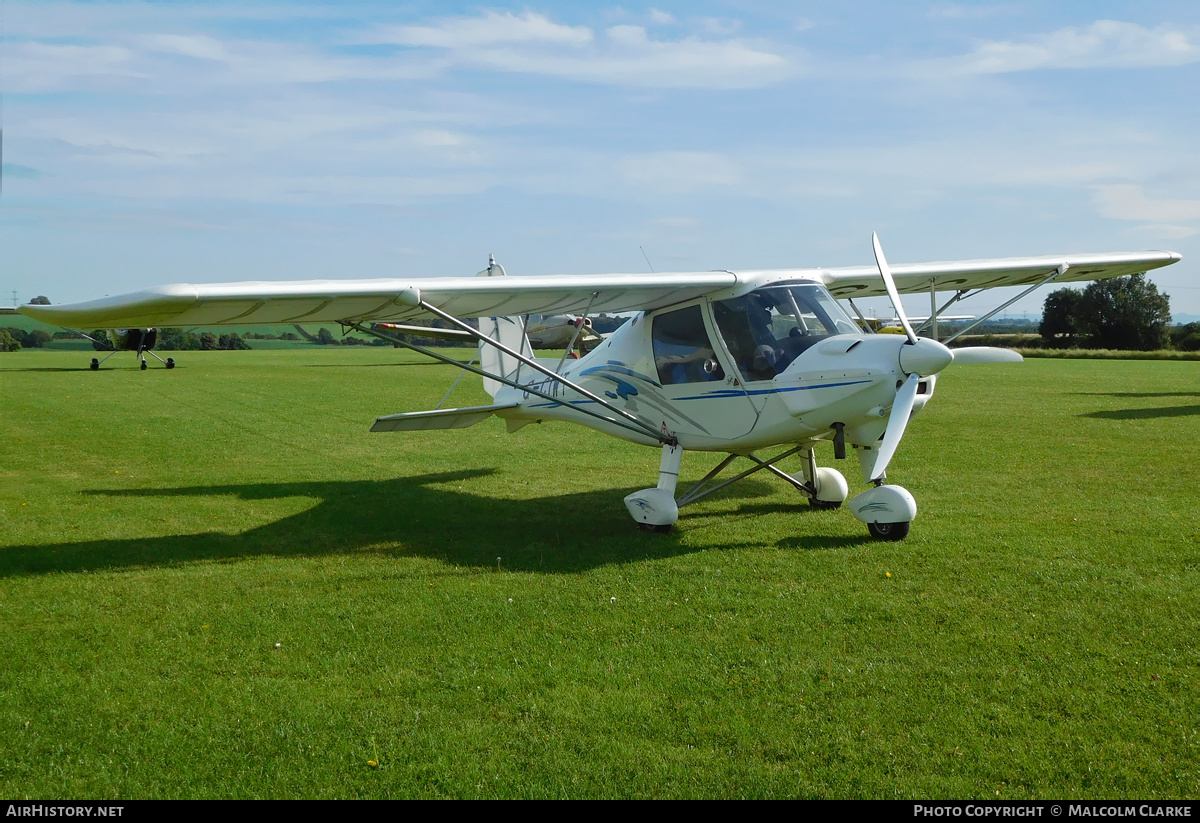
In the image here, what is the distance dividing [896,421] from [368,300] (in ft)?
15.0

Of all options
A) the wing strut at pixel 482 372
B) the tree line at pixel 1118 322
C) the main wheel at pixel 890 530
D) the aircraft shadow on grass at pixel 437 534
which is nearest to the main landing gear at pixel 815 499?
the main wheel at pixel 890 530

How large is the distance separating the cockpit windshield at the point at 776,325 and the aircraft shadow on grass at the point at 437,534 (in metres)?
1.72

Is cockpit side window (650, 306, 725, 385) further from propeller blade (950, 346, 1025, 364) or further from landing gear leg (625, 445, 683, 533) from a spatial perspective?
propeller blade (950, 346, 1025, 364)

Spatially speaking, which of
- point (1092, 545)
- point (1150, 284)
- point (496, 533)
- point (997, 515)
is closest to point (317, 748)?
point (496, 533)

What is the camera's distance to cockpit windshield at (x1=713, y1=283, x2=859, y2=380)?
8242 mm

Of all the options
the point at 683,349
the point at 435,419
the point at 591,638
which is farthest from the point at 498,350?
the point at 591,638

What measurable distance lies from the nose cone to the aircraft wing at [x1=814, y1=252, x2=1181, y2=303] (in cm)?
247

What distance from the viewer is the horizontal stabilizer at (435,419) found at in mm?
11352

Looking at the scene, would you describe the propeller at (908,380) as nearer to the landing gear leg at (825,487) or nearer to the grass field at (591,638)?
the grass field at (591,638)

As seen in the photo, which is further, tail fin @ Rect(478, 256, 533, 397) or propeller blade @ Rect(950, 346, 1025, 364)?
tail fin @ Rect(478, 256, 533, 397)

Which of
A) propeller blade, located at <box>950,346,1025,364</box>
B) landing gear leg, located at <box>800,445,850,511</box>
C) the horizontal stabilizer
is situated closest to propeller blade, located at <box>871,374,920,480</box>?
propeller blade, located at <box>950,346,1025,364</box>

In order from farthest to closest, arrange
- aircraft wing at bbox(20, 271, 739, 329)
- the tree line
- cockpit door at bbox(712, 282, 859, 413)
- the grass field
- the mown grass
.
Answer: the tree line
the mown grass
cockpit door at bbox(712, 282, 859, 413)
aircraft wing at bbox(20, 271, 739, 329)
the grass field
